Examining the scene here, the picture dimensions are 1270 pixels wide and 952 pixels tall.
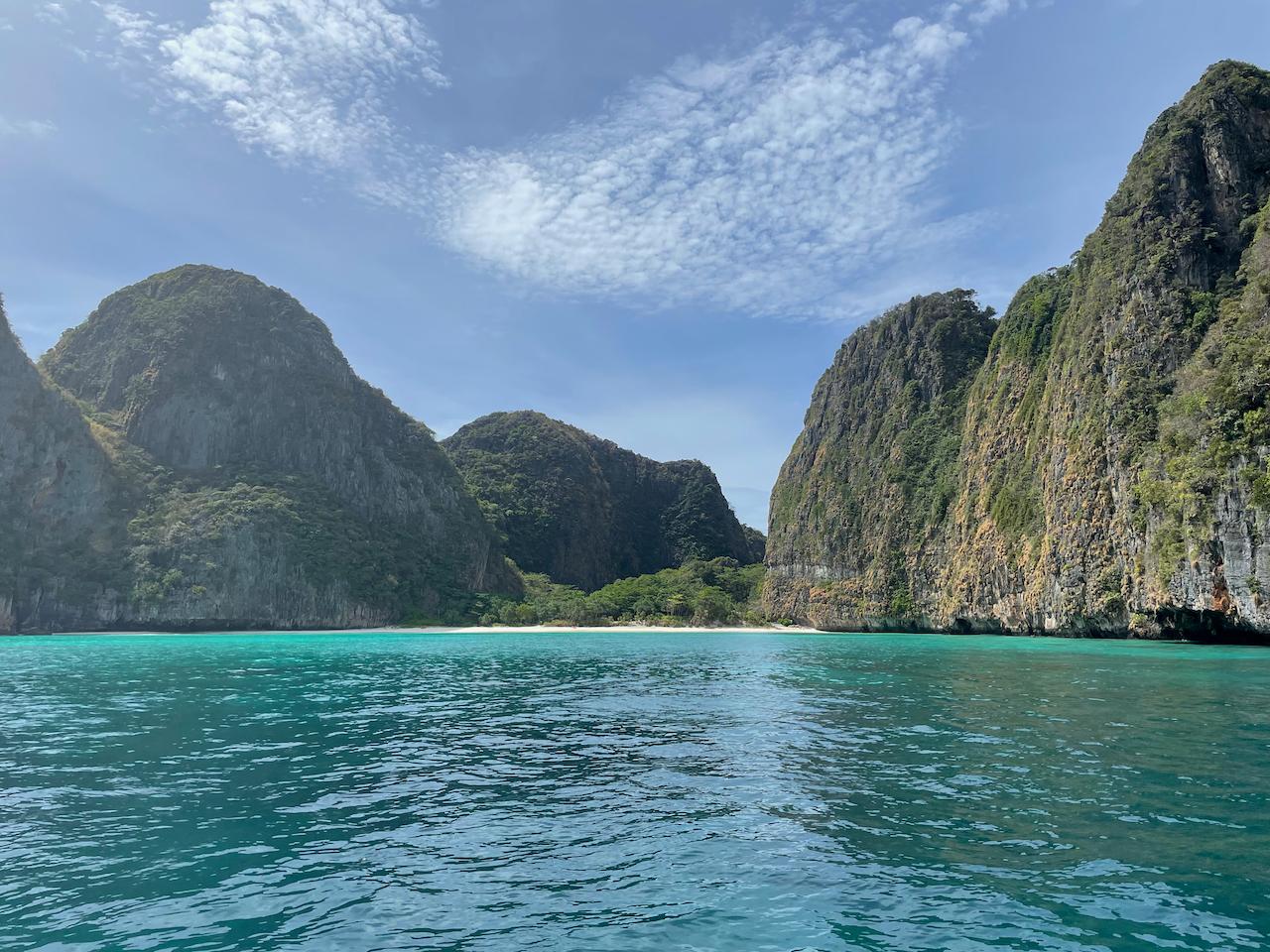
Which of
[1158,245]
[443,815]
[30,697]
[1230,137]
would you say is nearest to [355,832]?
[443,815]

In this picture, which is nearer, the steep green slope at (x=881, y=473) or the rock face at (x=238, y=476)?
the steep green slope at (x=881, y=473)

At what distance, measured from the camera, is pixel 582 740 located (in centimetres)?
2052

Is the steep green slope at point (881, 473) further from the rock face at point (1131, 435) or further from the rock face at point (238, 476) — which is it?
the rock face at point (238, 476)

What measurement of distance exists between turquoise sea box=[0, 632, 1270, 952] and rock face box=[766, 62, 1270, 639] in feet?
129

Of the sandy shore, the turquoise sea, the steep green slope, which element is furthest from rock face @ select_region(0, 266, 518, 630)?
the turquoise sea

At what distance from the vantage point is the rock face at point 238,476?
128875 mm

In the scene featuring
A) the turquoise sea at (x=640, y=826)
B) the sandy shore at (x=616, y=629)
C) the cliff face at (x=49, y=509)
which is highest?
the cliff face at (x=49, y=509)

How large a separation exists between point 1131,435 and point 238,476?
500ft

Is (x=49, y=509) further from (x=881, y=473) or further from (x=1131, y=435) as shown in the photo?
(x=1131, y=435)

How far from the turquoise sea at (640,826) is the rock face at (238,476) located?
116 m

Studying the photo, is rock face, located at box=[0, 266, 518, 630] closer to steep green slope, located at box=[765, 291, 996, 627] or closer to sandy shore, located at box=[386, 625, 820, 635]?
sandy shore, located at box=[386, 625, 820, 635]

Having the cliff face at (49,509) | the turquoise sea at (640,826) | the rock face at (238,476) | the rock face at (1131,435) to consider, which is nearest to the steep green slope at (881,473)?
the rock face at (1131,435)

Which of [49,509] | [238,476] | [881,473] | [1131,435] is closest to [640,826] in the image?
[1131,435]

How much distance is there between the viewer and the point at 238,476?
154000mm
